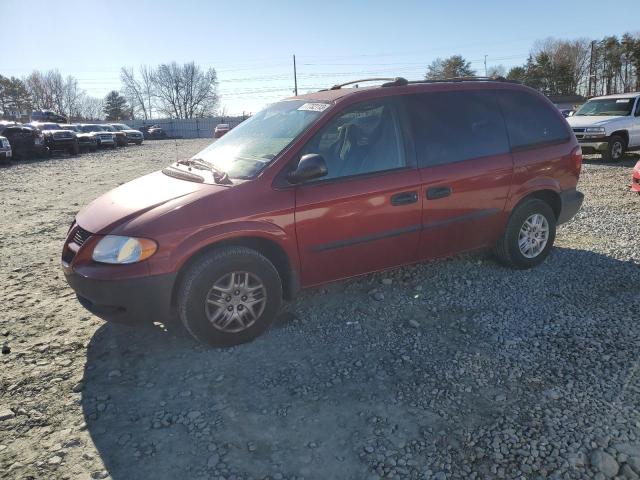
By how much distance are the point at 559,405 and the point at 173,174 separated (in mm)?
3334

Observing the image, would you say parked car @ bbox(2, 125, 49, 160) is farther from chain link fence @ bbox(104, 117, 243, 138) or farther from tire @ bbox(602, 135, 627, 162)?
chain link fence @ bbox(104, 117, 243, 138)

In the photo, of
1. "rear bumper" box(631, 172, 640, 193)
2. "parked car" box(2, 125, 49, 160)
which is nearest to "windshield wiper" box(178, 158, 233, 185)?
"rear bumper" box(631, 172, 640, 193)

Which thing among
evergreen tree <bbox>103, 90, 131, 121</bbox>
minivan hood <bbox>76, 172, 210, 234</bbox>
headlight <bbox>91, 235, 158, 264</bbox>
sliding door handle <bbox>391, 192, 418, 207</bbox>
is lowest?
headlight <bbox>91, 235, 158, 264</bbox>

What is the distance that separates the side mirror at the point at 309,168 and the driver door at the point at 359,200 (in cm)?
13

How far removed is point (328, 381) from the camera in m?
3.16

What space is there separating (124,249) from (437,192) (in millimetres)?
2555

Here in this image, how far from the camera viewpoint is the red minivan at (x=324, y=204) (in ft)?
10.9

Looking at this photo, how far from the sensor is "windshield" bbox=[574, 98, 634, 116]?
13680 millimetres

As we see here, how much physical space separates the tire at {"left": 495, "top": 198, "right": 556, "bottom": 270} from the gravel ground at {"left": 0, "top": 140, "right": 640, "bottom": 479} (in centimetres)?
14

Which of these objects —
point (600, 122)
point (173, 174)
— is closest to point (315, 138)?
point (173, 174)

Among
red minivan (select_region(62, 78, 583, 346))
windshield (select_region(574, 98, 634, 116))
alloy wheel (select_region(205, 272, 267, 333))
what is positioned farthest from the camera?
windshield (select_region(574, 98, 634, 116))

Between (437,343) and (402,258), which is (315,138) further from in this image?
(437,343)

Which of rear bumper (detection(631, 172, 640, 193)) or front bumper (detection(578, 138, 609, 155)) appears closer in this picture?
rear bumper (detection(631, 172, 640, 193))

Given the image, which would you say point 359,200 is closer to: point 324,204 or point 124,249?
point 324,204
